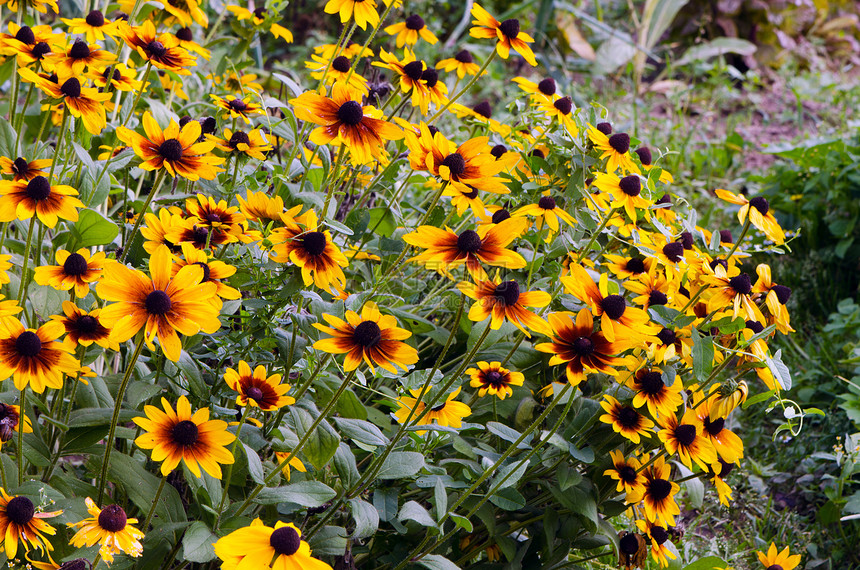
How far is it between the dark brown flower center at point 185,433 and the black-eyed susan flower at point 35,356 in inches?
6.9

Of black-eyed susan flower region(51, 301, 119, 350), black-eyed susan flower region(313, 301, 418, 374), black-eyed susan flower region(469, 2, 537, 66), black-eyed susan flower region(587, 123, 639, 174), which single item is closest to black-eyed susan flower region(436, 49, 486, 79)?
black-eyed susan flower region(469, 2, 537, 66)

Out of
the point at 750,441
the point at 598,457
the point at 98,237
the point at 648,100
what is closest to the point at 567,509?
the point at 598,457

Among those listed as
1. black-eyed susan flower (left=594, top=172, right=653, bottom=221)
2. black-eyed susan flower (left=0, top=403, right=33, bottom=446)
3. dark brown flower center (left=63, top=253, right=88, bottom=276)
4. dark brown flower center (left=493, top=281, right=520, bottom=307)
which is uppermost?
black-eyed susan flower (left=594, top=172, right=653, bottom=221)

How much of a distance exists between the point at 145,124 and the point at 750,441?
76.1 inches

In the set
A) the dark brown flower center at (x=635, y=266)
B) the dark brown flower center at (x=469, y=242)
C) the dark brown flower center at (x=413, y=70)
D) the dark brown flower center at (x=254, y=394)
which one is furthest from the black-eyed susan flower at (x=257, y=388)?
the dark brown flower center at (x=635, y=266)

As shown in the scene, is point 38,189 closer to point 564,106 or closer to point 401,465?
point 401,465

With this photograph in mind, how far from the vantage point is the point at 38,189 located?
111cm

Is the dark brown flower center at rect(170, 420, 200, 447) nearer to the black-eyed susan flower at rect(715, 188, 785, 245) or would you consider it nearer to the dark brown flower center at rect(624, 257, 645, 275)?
the dark brown flower center at rect(624, 257, 645, 275)

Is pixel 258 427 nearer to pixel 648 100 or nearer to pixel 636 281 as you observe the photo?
pixel 636 281

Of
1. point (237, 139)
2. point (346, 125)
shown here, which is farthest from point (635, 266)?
point (237, 139)

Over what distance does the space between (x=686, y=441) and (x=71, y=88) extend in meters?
1.17

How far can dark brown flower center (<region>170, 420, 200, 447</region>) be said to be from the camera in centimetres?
99

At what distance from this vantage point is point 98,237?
1246 millimetres

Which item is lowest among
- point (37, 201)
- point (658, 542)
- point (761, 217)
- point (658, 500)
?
point (658, 542)
